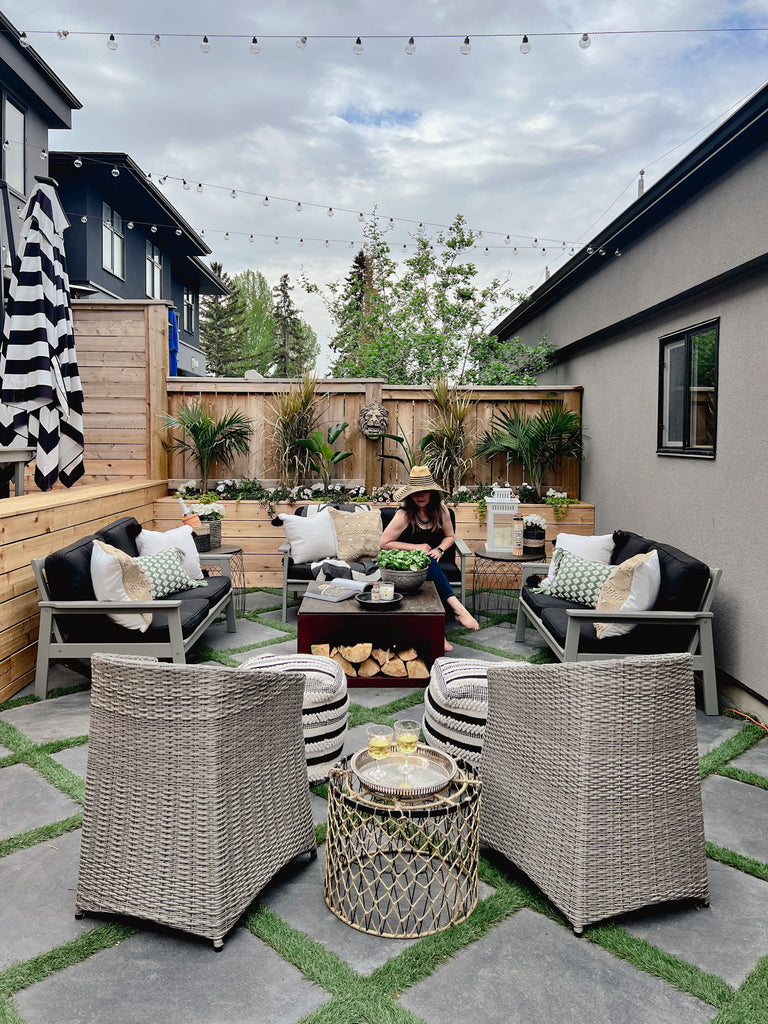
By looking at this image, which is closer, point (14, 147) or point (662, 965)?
point (662, 965)

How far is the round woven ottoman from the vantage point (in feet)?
9.53

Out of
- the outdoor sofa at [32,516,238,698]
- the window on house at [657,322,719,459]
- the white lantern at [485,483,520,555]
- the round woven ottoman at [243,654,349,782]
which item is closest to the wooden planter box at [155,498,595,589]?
the white lantern at [485,483,520,555]

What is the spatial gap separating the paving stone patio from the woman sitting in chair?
284cm

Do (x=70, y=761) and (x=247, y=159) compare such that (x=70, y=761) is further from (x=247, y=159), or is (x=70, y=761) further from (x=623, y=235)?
(x=247, y=159)

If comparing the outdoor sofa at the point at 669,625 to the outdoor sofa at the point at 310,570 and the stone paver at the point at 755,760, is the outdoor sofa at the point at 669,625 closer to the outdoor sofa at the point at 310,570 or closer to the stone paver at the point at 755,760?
the stone paver at the point at 755,760

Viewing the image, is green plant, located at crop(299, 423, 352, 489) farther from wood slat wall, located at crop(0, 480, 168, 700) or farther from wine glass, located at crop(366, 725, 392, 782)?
wine glass, located at crop(366, 725, 392, 782)

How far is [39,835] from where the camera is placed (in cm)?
254

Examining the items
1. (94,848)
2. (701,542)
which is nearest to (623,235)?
(701,542)

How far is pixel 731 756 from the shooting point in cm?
327

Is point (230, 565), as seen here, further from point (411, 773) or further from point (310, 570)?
point (411, 773)

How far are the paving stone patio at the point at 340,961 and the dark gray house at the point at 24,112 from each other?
8820mm

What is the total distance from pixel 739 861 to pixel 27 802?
2610 millimetres

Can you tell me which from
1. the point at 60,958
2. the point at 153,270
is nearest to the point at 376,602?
the point at 60,958

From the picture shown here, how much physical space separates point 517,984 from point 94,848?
1.22 metres
